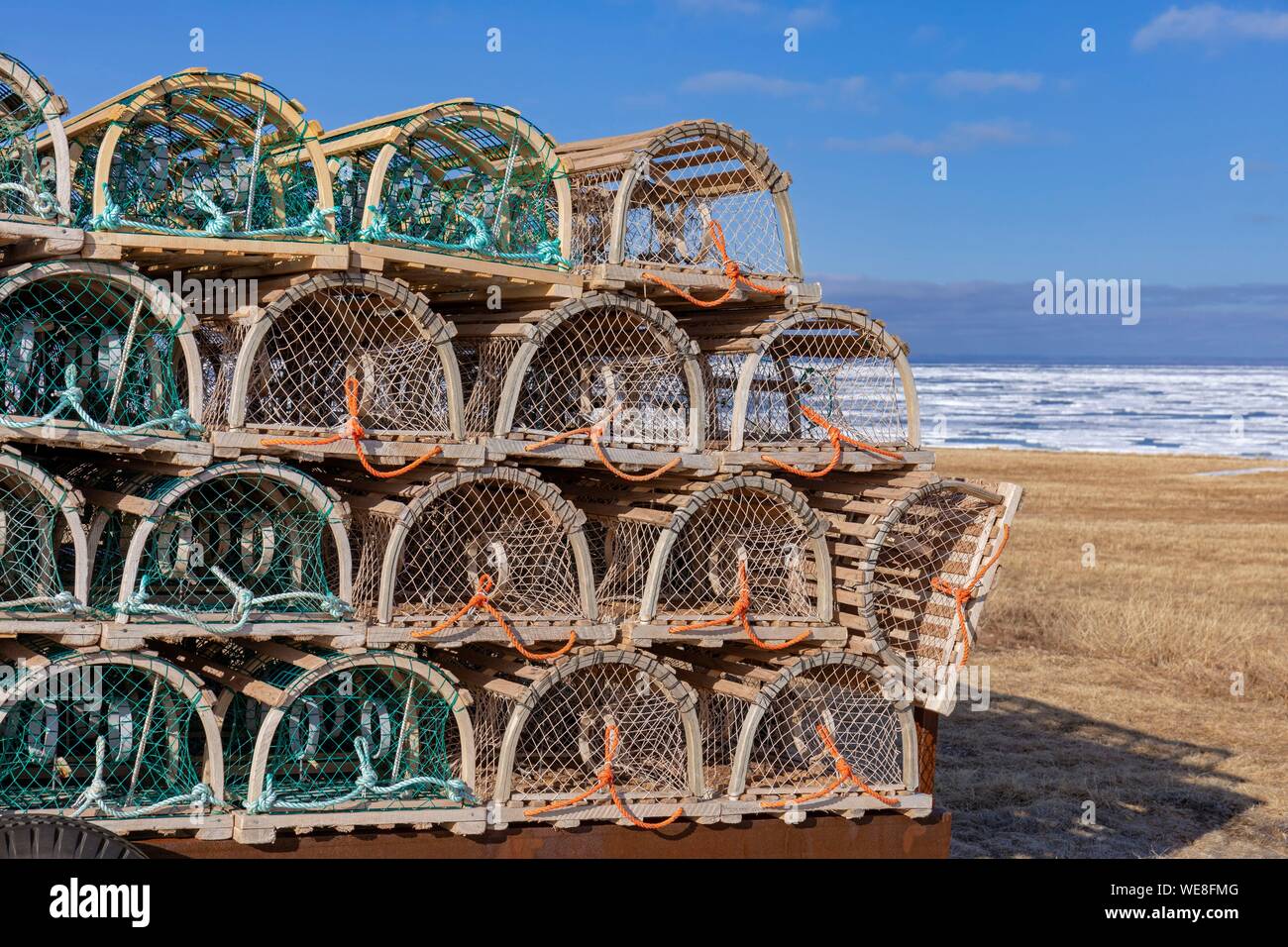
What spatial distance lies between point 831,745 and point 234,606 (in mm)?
2446

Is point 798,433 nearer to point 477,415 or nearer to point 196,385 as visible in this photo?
point 477,415

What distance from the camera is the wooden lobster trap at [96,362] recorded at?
507 centimetres

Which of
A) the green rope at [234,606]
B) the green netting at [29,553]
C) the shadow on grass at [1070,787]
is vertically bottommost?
the shadow on grass at [1070,787]

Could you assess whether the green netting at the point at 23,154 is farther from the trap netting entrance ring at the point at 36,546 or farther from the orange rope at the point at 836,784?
the orange rope at the point at 836,784

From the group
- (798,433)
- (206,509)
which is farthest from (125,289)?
(798,433)

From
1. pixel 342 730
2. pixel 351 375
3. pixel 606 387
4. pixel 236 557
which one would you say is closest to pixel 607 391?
pixel 606 387

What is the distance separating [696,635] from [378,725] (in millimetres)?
1271

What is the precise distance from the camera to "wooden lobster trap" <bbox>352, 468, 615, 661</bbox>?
18.0ft

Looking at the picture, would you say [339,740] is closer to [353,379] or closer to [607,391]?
[353,379]

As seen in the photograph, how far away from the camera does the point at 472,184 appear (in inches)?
243

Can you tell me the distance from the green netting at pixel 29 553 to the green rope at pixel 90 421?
194mm

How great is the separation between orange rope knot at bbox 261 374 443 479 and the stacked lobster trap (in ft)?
0.05

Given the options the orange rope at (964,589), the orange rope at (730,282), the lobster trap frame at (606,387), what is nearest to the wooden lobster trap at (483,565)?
the lobster trap frame at (606,387)

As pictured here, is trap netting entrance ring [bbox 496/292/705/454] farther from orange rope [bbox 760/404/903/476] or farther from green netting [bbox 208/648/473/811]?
green netting [bbox 208/648/473/811]
